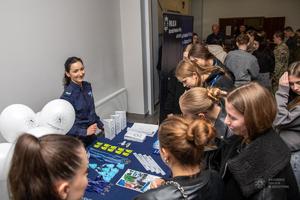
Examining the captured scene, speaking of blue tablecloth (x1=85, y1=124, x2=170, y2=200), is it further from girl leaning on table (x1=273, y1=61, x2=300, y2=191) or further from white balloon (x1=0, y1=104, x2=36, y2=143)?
girl leaning on table (x1=273, y1=61, x2=300, y2=191)

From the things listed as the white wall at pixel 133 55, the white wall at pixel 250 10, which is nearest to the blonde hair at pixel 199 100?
the white wall at pixel 133 55

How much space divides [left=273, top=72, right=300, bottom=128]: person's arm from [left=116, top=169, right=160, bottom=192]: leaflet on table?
2.68ft

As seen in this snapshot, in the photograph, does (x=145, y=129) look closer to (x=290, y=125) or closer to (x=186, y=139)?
(x=290, y=125)

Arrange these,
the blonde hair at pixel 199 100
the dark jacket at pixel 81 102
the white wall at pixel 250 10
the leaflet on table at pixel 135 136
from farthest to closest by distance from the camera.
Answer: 1. the white wall at pixel 250 10
2. the dark jacket at pixel 81 102
3. the leaflet on table at pixel 135 136
4. the blonde hair at pixel 199 100

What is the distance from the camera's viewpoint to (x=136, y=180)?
1475 millimetres

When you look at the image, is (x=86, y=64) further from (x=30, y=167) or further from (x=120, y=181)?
(x=30, y=167)

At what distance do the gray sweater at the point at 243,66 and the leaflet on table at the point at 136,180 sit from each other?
220 centimetres

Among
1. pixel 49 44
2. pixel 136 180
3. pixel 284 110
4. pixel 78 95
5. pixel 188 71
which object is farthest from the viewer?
pixel 49 44

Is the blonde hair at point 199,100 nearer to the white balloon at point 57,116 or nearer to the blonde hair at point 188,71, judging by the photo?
the blonde hair at point 188,71

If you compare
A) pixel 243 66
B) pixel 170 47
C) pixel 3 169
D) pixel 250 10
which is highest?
pixel 250 10

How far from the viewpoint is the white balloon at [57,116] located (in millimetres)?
1590

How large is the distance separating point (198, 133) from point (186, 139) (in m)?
0.05

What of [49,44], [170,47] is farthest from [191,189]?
[170,47]

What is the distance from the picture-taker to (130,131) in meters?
2.07
